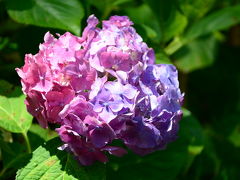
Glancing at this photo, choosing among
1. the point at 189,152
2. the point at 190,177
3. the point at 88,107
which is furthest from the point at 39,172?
the point at 190,177

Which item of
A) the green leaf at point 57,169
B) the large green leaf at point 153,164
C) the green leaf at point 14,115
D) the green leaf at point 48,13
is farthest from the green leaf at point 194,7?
the green leaf at point 57,169

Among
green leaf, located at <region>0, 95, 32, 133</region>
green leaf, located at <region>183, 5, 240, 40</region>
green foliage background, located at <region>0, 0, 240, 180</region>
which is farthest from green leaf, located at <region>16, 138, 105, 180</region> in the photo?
green leaf, located at <region>183, 5, 240, 40</region>

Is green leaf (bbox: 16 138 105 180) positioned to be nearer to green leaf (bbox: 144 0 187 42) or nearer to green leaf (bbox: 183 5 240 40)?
green leaf (bbox: 144 0 187 42)

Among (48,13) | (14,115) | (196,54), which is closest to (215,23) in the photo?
(196,54)

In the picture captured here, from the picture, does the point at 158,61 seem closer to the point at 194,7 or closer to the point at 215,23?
the point at 215,23

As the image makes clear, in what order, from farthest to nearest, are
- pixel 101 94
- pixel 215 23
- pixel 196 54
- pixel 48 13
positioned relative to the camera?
pixel 196 54, pixel 215 23, pixel 48 13, pixel 101 94

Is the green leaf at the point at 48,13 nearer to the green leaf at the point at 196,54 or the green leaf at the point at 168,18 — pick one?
the green leaf at the point at 168,18
